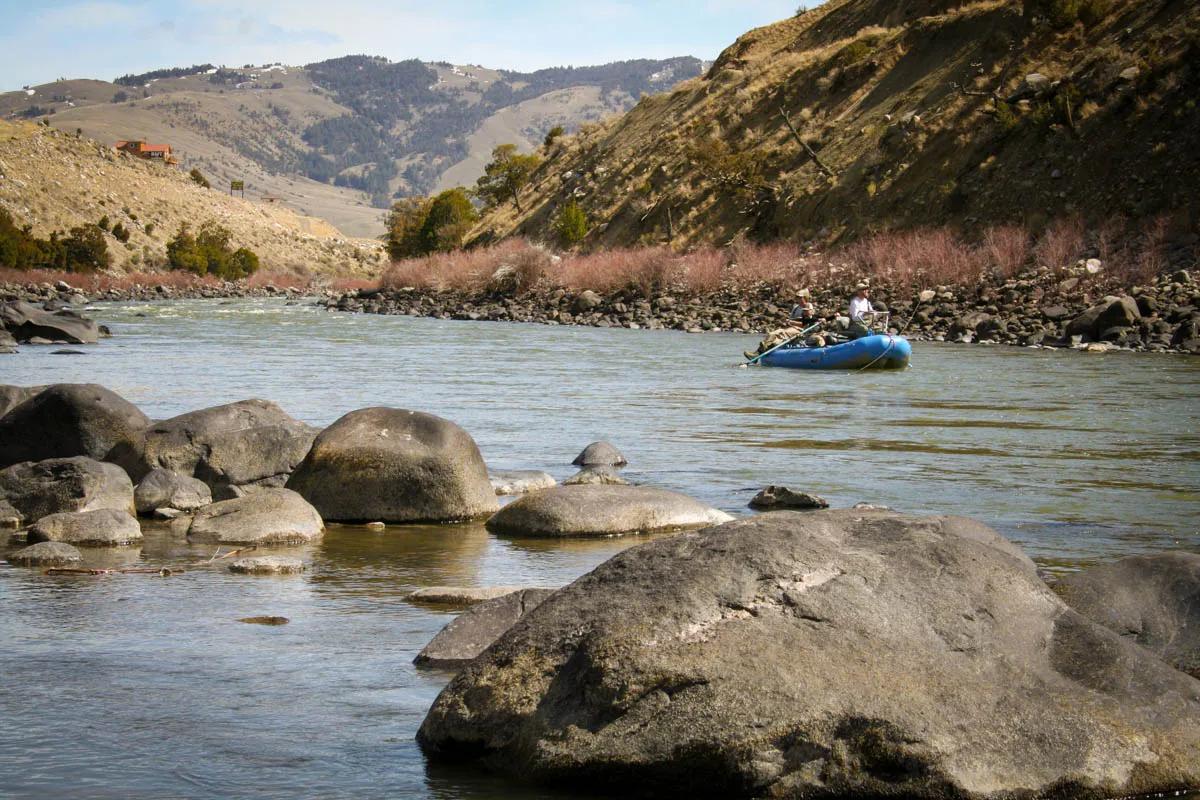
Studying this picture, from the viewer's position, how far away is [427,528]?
11.6m

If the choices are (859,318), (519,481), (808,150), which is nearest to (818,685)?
(519,481)

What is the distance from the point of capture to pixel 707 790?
520cm

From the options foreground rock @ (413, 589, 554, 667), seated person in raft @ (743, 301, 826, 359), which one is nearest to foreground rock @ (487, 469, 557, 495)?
foreground rock @ (413, 589, 554, 667)

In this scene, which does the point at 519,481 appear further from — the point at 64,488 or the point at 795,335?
the point at 795,335

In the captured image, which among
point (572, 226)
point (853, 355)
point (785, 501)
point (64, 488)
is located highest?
point (572, 226)

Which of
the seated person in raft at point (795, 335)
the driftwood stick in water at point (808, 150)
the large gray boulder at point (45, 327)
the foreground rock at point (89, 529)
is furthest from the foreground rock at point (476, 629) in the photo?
the driftwood stick in water at point (808, 150)

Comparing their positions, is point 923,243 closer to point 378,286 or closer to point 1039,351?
point 1039,351

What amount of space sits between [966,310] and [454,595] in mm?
38794

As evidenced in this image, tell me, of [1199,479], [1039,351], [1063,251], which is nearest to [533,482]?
[1199,479]

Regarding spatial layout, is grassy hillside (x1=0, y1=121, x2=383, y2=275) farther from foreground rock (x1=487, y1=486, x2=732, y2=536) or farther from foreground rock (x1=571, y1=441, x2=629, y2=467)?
foreground rock (x1=487, y1=486, x2=732, y2=536)

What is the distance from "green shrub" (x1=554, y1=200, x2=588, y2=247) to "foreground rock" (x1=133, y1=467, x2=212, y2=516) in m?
71.2

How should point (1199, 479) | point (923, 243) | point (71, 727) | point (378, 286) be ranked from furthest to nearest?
1. point (378, 286)
2. point (923, 243)
3. point (1199, 479)
4. point (71, 727)

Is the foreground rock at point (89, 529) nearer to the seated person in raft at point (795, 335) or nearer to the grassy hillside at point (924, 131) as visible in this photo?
the seated person in raft at point (795, 335)

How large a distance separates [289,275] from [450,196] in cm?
3570
